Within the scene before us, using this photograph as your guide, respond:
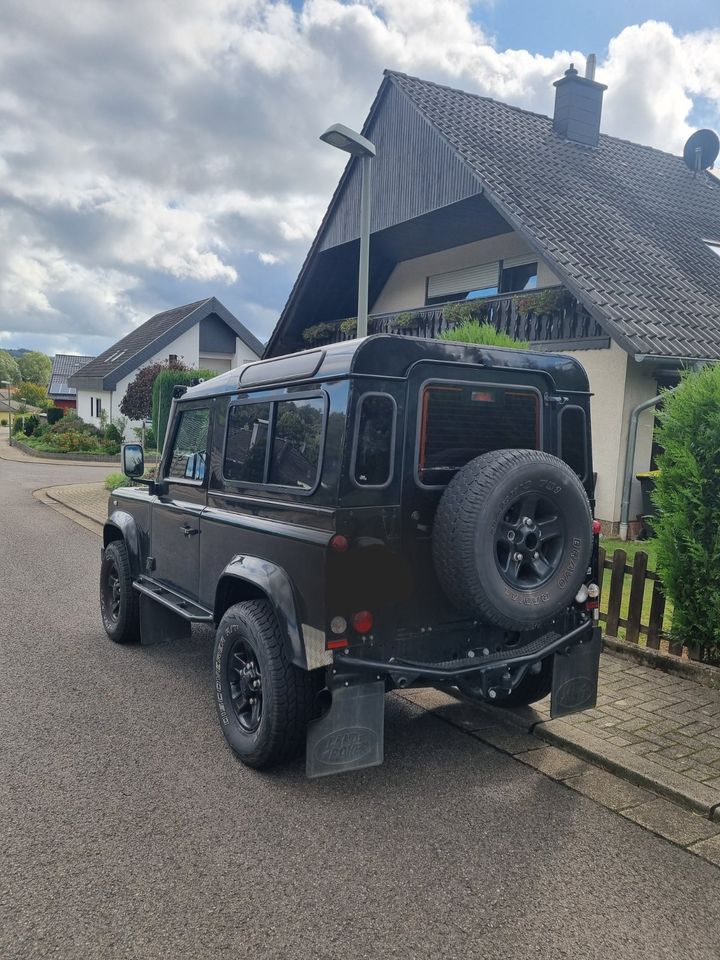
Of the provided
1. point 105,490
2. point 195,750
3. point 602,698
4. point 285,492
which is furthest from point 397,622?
point 105,490

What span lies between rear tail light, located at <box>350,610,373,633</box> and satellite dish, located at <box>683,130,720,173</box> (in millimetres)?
18393

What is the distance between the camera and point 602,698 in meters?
4.73

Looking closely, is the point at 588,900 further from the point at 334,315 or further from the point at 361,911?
the point at 334,315

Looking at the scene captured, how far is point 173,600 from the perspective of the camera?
16.2ft

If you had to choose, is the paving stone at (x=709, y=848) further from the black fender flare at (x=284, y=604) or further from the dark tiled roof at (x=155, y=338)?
the dark tiled roof at (x=155, y=338)

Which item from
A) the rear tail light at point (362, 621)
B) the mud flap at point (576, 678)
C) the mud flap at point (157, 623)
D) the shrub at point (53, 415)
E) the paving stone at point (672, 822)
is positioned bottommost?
the paving stone at point (672, 822)

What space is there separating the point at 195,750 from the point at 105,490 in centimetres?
1421

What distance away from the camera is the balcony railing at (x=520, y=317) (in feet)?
37.3

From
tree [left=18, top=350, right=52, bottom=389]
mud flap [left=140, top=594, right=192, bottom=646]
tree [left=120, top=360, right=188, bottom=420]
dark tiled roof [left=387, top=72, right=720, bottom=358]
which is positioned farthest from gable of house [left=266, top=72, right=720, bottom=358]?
tree [left=18, top=350, right=52, bottom=389]

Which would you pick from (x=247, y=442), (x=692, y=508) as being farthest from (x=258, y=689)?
(x=692, y=508)

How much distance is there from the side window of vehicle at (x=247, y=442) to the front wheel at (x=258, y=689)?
77 centimetres

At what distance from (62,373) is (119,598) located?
7233 centimetres

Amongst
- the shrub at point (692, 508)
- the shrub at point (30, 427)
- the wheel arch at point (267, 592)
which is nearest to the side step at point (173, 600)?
the wheel arch at point (267, 592)

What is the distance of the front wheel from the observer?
11.7 feet
